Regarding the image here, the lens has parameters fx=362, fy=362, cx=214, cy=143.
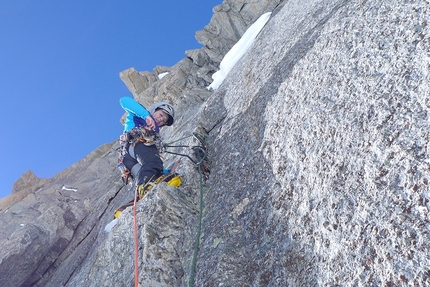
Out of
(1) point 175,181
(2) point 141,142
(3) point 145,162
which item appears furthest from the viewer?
(2) point 141,142

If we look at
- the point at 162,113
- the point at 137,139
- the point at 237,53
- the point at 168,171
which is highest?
the point at 137,139

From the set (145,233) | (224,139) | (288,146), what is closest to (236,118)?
(224,139)

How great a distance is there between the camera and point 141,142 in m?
8.66

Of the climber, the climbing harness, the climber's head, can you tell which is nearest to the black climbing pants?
the climber

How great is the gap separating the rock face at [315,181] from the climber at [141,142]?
0.85 meters

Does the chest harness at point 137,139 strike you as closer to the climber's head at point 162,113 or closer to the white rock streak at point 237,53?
the climber's head at point 162,113

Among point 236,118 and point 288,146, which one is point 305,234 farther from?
point 236,118

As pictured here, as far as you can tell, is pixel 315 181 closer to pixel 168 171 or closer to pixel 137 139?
pixel 168 171

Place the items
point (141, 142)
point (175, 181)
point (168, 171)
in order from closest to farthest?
1. point (175, 181)
2. point (168, 171)
3. point (141, 142)

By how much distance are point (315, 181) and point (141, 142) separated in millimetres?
5107

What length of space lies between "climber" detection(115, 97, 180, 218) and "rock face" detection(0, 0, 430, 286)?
852 mm

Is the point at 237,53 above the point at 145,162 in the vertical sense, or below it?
below

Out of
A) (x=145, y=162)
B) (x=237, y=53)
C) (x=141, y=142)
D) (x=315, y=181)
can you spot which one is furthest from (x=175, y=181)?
(x=237, y=53)

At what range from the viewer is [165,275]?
5281 mm
